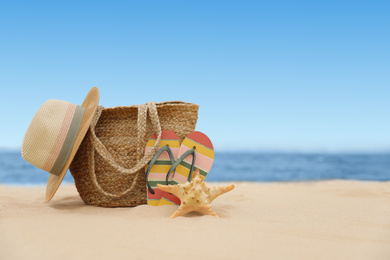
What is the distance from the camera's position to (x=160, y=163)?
2.60 metres

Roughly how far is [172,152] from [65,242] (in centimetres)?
120

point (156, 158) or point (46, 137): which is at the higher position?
point (46, 137)

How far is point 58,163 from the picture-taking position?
2518mm

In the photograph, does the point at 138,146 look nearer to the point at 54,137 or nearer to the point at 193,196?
the point at 54,137

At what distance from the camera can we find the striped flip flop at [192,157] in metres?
2.56

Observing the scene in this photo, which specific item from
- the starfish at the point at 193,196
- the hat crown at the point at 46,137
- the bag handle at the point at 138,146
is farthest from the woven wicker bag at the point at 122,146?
the starfish at the point at 193,196

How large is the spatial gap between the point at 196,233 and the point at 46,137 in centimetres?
145

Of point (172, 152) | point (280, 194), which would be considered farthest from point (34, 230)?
point (280, 194)

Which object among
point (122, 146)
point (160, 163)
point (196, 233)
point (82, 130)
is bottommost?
point (196, 233)

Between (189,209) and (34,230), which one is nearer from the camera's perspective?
(34,230)

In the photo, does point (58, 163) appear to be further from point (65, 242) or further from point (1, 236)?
point (65, 242)

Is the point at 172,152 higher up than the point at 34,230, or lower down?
higher up

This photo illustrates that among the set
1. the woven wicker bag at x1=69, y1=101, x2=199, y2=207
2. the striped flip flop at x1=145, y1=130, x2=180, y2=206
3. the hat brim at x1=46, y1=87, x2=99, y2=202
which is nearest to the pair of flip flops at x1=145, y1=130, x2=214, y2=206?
the striped flip flop at x1=145, y1=130, x2=180, y2=206

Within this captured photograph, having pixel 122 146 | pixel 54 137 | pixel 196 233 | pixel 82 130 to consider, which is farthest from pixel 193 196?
pixel 54 137
